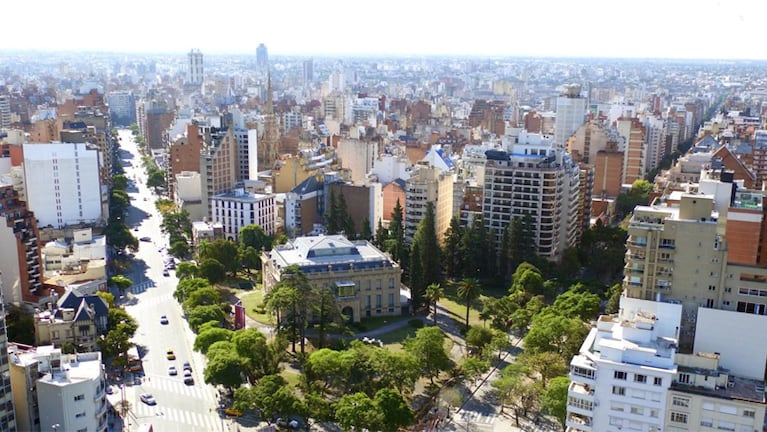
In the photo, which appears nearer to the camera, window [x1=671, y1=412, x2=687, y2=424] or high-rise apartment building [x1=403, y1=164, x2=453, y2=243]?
window [x1=671, y1=412, x2=687, y2=424]

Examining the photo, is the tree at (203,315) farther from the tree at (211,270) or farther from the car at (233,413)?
the car at (233,413)

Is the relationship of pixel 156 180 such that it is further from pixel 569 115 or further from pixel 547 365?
pixel 547 365

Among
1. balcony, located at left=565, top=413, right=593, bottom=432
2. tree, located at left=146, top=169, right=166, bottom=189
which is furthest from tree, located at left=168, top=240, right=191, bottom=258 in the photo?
balcony, located at left=565, top=413, right=593, bottom=432

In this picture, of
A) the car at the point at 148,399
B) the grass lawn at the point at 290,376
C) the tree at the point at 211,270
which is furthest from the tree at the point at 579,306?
the tree at the point at 211,270

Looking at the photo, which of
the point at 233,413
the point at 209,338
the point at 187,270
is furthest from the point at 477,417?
the point at 187,270

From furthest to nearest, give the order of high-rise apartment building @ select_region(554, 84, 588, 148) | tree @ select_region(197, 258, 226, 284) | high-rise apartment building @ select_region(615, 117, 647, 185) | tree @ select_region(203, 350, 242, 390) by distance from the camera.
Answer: high-rise apartment building @ select_region(554, 84, 588, 148), high-rise apartment building @ select_region(615, 117, 647, 185), tree @ select_region(197, 258, 226, 284), tree @ select_region(203, 350, 242, 390)

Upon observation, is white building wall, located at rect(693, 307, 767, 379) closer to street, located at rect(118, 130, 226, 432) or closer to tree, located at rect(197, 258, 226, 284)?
street, located at rect(118, 130, 226, 432)
